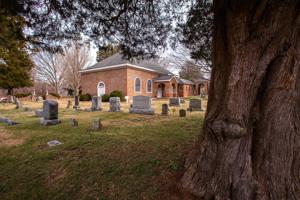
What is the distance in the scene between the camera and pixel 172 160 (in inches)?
137

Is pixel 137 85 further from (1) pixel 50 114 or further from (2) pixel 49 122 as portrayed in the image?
(2) pixel 49 122

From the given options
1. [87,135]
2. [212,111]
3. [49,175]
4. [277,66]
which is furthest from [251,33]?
[87,135]

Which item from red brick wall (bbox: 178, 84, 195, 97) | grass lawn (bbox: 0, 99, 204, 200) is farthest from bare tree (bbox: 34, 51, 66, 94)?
grass lawn (bbox: 0, 99, 204, 200)

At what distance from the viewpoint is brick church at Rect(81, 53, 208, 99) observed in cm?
2352

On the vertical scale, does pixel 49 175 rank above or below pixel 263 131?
below

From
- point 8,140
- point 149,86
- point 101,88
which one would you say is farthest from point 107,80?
point 8,140

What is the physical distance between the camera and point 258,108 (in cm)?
224

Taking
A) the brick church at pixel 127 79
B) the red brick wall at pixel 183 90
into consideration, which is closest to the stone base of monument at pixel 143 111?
the brick church at pixel 127 79

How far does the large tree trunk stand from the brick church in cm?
2062

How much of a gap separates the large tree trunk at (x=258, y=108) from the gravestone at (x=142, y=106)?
26.4 ft

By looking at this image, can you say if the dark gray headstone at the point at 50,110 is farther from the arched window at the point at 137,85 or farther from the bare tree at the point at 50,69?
the bare tree at the point at 50,69

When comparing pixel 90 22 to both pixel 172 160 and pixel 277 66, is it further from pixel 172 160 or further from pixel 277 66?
pixel 277 66

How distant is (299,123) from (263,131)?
17.3 inches

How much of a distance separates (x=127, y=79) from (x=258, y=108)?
850 inches
